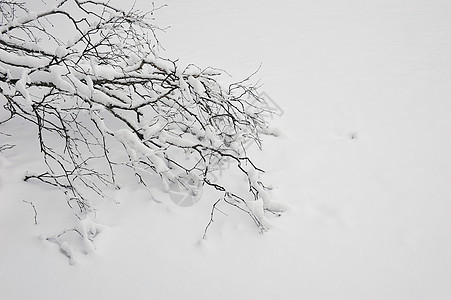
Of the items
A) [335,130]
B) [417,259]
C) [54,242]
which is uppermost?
[54,242]

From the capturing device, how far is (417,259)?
1809 mm

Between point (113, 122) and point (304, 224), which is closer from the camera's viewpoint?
point (304, 224)

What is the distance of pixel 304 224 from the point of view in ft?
6.67

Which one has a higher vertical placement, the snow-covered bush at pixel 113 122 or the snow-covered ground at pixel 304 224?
the snow-covered bush at pixel 113 122

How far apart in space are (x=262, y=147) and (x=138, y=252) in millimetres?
1218

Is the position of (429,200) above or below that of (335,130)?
below

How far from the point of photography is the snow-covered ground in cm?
173

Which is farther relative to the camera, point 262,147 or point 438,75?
point 438,75

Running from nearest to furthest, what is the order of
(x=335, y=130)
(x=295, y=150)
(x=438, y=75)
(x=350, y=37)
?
1. (x=295, y=150)
2. (x=335, y=130)
3. (x=438, y=75)
4. (x=350, y=37)

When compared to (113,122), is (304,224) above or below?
below

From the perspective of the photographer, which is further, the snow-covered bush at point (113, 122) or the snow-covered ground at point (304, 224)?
the snow-covered bush at point (113, 122)

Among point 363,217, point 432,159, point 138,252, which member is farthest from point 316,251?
point 432,159

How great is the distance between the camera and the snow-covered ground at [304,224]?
1.73 metres

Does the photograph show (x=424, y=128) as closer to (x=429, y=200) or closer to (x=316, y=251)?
(x=429, y=200)
